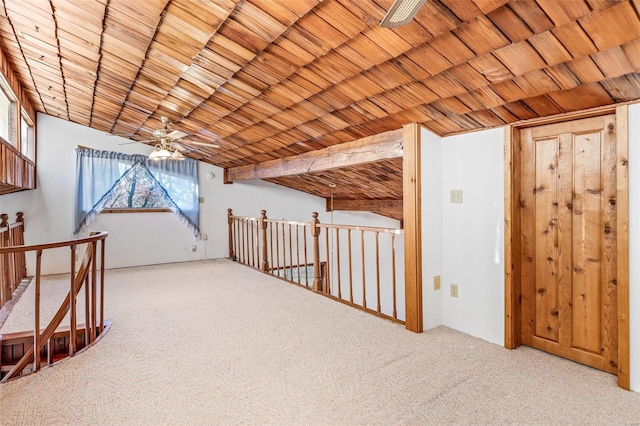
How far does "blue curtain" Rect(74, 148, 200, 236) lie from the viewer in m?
5.48

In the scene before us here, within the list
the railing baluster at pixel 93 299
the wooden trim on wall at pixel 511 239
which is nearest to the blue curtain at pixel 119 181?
the railing baluster at pixel 93 299

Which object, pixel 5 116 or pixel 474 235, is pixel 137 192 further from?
pixel 474 235

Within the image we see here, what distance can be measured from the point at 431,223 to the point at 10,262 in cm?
476

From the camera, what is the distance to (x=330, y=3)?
1.86m

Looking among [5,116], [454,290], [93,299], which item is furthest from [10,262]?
[454,290]

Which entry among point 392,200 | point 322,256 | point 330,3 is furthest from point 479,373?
point 322,256

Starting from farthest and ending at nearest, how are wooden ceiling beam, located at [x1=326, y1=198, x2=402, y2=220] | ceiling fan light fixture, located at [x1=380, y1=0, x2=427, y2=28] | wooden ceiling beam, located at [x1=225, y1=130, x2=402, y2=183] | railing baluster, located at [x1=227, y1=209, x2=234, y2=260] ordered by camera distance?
railing baluster, located at [x1=227, y1=209, x2=234, y2=260] → wooden ceiling beam, located at [x1=326, y1=198, x2=402, y2=220] → wooden ceiling beam, located at [x1=225, y1=130, x2=402, y2=183] → ceiling fan light fixture, located at [x1=380, y1=0, x2=427, y2=28]

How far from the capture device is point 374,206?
19.7ft

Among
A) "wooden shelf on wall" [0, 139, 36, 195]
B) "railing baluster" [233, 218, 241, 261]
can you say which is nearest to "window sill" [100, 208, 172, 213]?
"wooden shelf on wall" [0, 139, 36, 195]

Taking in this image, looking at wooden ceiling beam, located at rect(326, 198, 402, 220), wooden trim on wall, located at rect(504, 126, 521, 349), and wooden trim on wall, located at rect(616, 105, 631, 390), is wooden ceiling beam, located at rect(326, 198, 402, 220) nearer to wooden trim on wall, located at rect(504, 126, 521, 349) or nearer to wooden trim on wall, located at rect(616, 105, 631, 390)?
wooden trim on wall, located at rect(504, 126, 521, 349)

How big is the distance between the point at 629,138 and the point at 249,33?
2331mm

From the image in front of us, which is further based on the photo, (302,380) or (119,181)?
(119,181)

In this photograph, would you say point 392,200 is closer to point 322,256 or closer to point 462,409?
point 322,256

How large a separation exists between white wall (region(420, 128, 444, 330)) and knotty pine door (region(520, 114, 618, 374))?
63 centimetres
